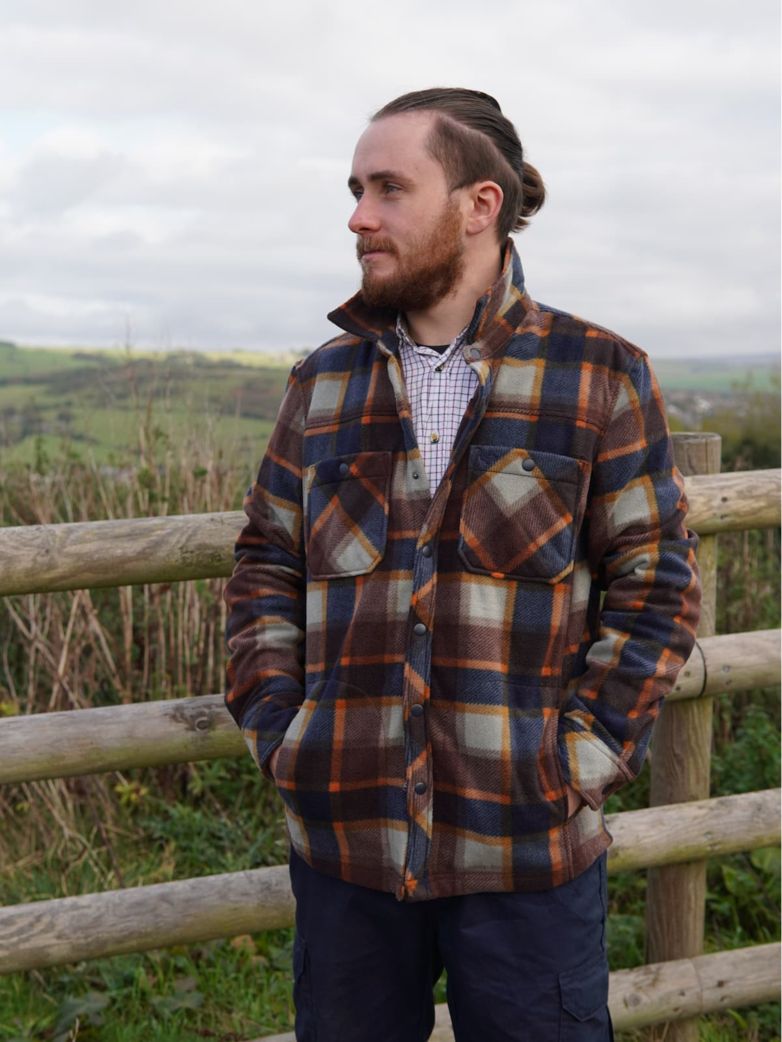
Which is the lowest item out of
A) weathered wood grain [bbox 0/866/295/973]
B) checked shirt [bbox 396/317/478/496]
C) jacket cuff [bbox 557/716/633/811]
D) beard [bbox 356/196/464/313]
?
weathered wood grain [bbox 0/866/295/973]

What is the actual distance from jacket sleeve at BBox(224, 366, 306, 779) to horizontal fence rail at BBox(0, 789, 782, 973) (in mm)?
758

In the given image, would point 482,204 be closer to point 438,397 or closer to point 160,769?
point 438,397

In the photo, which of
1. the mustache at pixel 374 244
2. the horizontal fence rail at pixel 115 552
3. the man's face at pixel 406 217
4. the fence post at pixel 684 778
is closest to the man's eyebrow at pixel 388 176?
the man's face at pixel 406 217

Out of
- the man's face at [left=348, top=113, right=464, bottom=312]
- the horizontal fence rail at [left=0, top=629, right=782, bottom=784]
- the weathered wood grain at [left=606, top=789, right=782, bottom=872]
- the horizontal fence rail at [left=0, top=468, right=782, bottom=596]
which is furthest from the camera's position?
the weathered wood grain at [left=606, top=789, right=782, bottom=872]

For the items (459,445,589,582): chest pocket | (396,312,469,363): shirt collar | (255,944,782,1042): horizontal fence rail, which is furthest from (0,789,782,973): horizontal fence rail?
(396,312,469,363): shirt collar

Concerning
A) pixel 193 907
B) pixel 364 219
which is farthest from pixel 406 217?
pixel 193 907

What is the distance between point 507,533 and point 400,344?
1.48ft

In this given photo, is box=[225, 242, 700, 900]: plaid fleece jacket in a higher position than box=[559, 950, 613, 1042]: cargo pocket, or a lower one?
higher

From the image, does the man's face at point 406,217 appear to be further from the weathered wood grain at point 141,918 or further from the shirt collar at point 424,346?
the weathered wood grain at point 141,918

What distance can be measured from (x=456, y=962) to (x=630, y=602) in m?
0.74

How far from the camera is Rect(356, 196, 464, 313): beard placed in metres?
2.00

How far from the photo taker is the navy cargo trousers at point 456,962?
1.94 meters

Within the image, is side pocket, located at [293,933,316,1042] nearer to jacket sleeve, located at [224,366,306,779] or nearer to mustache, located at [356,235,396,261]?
jacket sleeve, located at [224,366,306,779]

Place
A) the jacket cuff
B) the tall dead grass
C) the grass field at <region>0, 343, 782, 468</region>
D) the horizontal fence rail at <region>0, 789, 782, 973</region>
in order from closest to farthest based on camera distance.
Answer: the jacket cuff → the horizontal fence rail at <region>0, 789, 782, 973</region> → the tall dead grass → the grass field at <region>0, 343, 782, 468</region>
